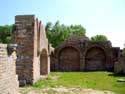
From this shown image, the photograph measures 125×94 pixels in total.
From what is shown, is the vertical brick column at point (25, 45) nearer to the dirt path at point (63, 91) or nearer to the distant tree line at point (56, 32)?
the dirt path at point (63, 91)

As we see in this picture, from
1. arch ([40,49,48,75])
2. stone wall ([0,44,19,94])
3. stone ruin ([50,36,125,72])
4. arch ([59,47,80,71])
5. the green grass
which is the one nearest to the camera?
stone wall ([0,44,19,94])

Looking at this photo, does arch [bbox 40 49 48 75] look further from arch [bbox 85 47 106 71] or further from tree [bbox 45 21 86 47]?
tree [bbox 45 21 86 47]

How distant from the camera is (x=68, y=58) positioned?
2833 centimetres

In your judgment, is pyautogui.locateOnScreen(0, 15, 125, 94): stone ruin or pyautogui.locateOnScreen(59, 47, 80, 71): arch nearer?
pyautogui.locateOnScreen(0, 15, 125, 94): stone ruin

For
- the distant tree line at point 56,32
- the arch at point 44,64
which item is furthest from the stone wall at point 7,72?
the distant tree line at point 56,32

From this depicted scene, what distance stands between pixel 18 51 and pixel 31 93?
139 inches

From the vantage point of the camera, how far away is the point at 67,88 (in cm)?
1289

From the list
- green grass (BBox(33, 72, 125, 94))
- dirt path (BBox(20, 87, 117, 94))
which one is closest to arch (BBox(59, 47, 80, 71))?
green grass (BBox(33, 72, 125, 94))

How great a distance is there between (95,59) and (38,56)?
13230 millimetres

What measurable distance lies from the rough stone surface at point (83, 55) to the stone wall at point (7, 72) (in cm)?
1953

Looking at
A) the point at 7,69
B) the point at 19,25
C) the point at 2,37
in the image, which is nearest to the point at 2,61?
the point at 7,69

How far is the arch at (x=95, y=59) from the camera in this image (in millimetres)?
27594

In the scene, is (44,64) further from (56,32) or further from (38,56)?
(56,32)

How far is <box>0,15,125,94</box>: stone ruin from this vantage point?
7.77m
